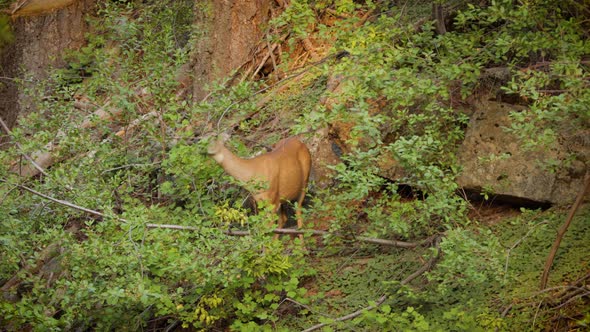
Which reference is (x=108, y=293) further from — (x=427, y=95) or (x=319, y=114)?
(x=427, y=95)

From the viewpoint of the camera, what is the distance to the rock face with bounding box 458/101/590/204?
8.70 meters

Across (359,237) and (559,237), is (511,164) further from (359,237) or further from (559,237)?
(559,237)

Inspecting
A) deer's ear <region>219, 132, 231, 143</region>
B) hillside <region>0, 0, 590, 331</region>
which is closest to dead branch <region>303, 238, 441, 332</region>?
hillside <region>0, 0, 590, 331</region>

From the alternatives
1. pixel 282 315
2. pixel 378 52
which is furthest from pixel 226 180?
pixel 378 52

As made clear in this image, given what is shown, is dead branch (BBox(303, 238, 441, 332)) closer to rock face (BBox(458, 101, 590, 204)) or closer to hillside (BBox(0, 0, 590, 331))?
hillside (BBox(0, 0, 590, 331))

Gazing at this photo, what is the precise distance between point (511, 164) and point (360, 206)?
1.82 metres

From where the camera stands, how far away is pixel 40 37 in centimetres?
1559

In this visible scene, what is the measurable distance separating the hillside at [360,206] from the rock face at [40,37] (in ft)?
16.5

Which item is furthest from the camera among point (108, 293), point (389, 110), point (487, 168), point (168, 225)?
point (389, 110)

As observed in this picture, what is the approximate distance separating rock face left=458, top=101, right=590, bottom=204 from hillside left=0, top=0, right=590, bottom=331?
16 mm

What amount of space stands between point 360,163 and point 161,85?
3104mm

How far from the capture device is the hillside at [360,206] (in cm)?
745

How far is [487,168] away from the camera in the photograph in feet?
29.6

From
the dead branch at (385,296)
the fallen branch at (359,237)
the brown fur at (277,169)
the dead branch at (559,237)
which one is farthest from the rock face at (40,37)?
the dead branch at (559,237)
